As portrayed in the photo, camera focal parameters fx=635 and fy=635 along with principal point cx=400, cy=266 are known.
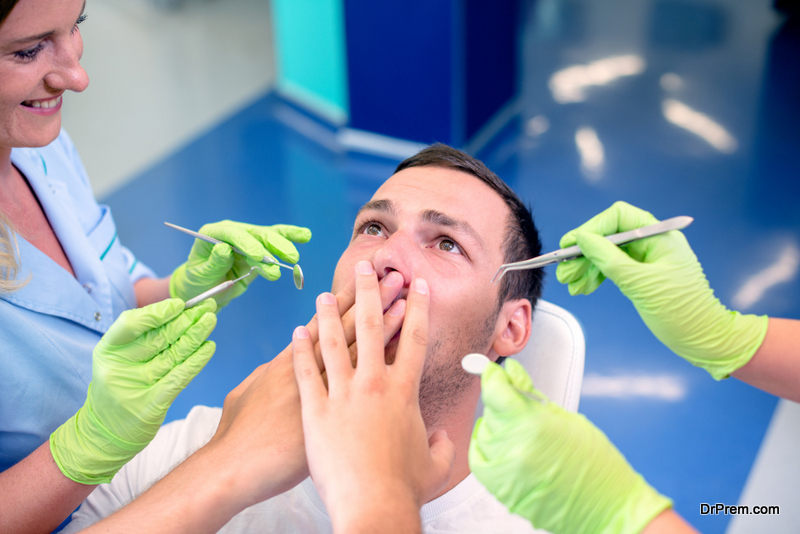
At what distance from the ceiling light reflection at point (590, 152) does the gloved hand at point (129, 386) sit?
292 cm

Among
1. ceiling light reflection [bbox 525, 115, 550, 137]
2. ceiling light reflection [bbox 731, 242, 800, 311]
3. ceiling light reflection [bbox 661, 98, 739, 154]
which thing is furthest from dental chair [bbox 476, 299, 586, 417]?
ceiling light reflection [bbox 661, 98, 739, 154]

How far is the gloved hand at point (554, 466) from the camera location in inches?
39.2

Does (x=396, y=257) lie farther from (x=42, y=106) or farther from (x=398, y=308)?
(x=42, y=106)

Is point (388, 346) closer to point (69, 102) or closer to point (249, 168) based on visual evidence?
point (249, 168)

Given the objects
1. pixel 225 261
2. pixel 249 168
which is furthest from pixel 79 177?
pixel 249 168

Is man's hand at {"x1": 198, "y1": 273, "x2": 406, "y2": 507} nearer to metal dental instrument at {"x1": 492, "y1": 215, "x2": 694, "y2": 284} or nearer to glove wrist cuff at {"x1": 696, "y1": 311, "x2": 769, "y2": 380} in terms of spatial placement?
metal dental instrument at {"x1": 492, "y1": 215, "x2": 694, "y2": 284}

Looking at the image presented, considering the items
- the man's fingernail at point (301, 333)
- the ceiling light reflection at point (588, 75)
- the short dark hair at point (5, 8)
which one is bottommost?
the ceiling light reflection at point (588, 75)

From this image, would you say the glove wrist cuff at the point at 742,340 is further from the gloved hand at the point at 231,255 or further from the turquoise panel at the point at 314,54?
the turquoise panel at the point at 314,54

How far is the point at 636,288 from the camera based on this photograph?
1262 mm

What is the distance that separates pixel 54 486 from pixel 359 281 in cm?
71

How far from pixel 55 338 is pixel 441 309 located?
83 centimetres

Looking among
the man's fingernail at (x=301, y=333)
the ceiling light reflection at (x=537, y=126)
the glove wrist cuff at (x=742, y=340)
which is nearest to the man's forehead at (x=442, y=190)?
the man's fingernail at (x=301, y=333)

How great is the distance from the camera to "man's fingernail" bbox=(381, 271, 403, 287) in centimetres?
133

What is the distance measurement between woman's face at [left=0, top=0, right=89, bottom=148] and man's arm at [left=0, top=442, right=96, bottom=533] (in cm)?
64
